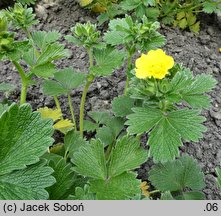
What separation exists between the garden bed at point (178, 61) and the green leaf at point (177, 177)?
14 cm

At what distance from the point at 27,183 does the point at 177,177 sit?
1.74ft

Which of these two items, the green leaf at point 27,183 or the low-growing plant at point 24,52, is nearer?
the green leaf at point 27,183

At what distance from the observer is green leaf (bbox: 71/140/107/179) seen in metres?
1.25

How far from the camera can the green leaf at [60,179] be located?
1.25m

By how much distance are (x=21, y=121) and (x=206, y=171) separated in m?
0.77

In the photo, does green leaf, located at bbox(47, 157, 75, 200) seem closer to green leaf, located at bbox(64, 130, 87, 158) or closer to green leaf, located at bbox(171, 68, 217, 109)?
green leaf, located at bbox(64, 130, 87, 158)

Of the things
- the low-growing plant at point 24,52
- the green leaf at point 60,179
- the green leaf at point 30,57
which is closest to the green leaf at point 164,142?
the green leaf at point 60,179

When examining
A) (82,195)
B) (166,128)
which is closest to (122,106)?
(166,128)

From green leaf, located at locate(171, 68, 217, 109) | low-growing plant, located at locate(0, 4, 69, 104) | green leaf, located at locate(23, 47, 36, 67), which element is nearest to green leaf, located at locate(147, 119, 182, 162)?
green leaf, located at locate(171, 68, 217, 109)

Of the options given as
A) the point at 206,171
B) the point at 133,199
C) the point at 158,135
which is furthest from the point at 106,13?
the point at 133,199

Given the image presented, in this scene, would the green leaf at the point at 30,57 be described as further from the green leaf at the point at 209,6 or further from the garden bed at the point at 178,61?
the green leaf at the point at 209,6

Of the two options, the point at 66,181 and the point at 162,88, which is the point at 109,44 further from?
the point at 66,181

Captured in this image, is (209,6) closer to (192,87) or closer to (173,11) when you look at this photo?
(173,11)

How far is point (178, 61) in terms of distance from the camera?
2.12 metres
